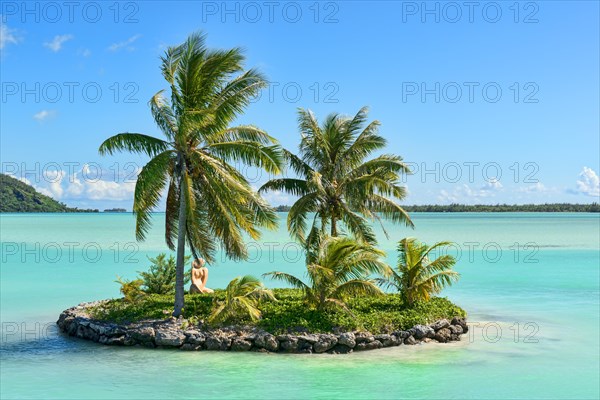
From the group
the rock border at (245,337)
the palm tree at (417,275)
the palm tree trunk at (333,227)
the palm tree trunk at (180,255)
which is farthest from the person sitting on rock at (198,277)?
the palm tree at (417,275)

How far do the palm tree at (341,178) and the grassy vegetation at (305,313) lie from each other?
2.85 m

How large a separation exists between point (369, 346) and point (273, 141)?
21.2 feet

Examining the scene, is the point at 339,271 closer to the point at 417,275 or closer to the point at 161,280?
the point at 417,275

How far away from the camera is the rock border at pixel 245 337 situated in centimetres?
1575

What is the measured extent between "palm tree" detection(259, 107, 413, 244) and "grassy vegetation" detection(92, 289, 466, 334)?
2.85 metres

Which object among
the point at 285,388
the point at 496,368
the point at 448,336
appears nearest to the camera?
the point at 285,388

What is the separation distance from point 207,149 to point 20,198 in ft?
538

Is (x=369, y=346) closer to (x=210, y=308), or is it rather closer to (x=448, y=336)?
(x=448, y=336)

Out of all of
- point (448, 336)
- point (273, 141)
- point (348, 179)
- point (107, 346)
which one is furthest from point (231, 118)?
point (448, 336)

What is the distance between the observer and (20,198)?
165375 millimetres

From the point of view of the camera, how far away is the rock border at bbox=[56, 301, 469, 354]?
620 inches

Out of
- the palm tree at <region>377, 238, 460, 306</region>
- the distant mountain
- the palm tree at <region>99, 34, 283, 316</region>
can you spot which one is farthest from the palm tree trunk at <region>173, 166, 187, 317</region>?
the distant mountain

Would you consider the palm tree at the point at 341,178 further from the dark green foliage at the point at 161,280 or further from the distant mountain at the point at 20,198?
the distant mountain at the point at 20,198

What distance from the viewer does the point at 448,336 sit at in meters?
17.1
